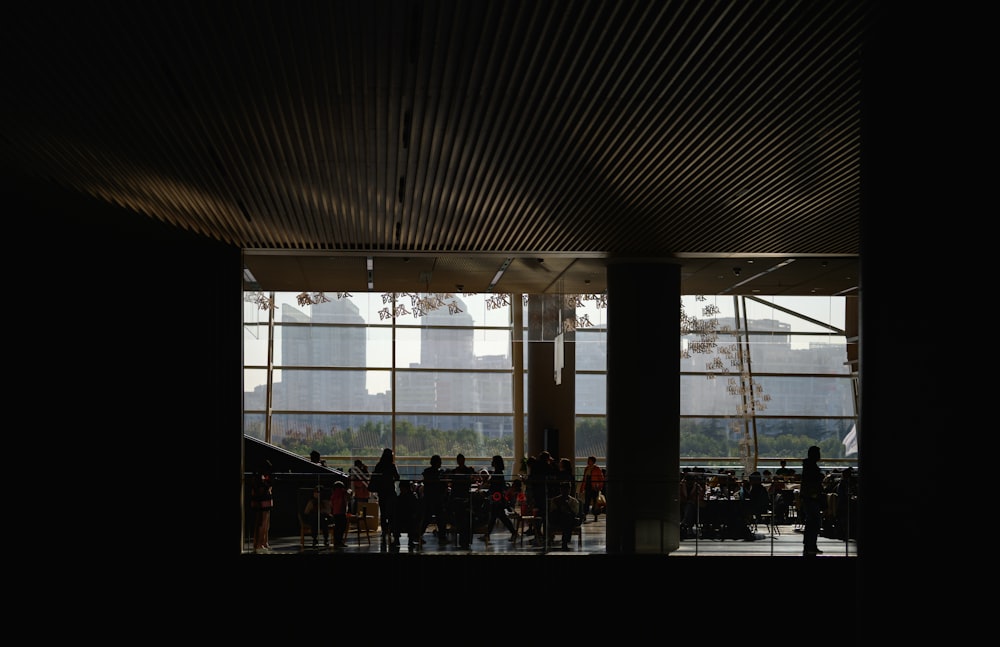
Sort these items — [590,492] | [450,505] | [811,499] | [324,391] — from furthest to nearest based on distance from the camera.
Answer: [324,391]
[590,492]
[450,505]
[811,499]

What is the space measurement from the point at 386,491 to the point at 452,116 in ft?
19.3

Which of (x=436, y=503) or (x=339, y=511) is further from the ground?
(x=436, y=503)

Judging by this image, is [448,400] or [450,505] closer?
[450,505]

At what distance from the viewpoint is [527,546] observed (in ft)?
37.1

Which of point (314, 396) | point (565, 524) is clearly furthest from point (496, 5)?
point (314, 396)

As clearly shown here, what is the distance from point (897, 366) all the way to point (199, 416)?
936cm

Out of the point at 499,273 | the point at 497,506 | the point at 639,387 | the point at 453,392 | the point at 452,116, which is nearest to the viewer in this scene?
the point at 452,116

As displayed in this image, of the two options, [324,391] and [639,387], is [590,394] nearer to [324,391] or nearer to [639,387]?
[324,391]

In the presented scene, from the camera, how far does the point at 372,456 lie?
19.8 m

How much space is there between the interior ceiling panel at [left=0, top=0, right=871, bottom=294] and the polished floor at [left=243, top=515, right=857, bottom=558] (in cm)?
370

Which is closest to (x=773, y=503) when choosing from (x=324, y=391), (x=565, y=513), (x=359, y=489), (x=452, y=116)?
(x=565, y=513)

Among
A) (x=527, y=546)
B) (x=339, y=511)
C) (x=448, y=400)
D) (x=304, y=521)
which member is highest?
(x=448, y=400)

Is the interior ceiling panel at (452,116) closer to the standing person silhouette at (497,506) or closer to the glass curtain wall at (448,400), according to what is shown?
the standing person silhouette at (497,506)

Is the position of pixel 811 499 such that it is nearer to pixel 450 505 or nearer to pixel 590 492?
pixel 590 492
